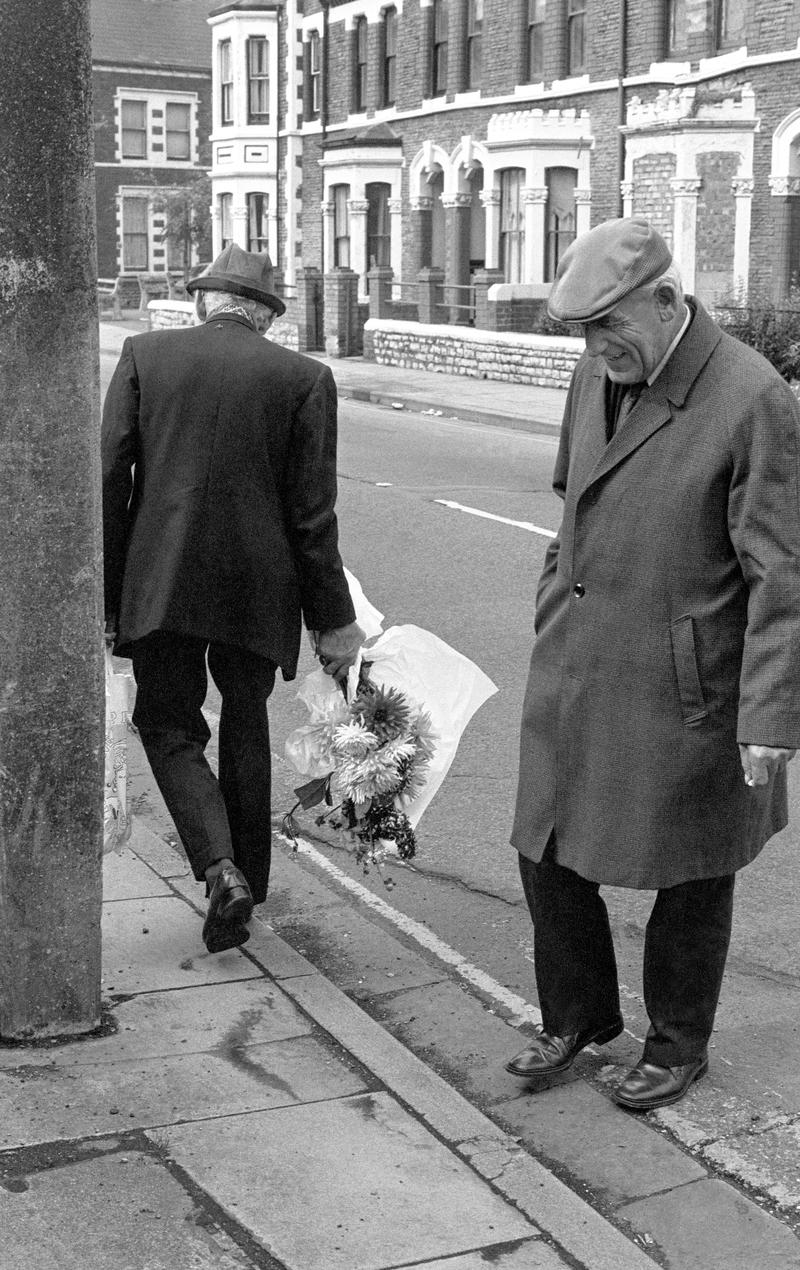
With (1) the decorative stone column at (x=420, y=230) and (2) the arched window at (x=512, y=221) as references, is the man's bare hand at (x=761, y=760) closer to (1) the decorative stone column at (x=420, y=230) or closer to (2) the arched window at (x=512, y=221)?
(2) the arched window at (x=512, y=221)

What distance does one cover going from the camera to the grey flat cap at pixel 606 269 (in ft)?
11.3

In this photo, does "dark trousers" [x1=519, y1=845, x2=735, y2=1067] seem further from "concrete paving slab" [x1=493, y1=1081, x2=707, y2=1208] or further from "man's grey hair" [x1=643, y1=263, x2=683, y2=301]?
"man's grey hair" [x1=643, y1=263, x2=683, y2=301]

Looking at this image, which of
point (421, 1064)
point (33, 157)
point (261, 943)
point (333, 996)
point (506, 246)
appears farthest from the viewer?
point (506, 246)

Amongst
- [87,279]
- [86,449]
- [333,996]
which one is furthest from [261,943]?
[87,279]

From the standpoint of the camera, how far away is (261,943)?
183 inches

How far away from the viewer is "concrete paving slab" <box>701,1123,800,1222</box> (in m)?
3.51

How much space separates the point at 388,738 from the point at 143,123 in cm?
6150

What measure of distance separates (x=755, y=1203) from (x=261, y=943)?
5.45 feet

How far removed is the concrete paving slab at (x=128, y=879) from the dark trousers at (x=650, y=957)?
4.96ft

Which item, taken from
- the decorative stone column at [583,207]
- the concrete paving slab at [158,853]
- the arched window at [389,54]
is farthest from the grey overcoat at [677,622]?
the arched window at [389,54]

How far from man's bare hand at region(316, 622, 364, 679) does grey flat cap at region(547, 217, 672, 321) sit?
140 cm

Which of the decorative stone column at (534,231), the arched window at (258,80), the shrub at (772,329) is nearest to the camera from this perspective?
the shrub at (772,329)

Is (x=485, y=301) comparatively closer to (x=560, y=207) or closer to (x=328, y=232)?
(x=560, y=207)

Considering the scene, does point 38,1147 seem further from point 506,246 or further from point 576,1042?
point 506,246
